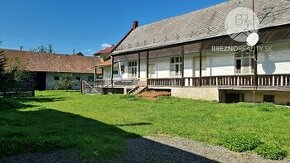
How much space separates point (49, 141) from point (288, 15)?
51.0 feet

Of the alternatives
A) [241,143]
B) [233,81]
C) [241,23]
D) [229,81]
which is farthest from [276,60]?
[241,143]

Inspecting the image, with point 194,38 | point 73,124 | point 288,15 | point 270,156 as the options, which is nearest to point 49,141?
point 73,124

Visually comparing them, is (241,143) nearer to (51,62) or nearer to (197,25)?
(197,25)

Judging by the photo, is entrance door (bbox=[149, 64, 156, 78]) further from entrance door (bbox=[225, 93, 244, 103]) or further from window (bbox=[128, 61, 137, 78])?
entrance door (bbox=[225, 93, 244, 103])

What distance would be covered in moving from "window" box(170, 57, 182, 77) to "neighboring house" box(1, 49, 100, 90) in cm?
2564

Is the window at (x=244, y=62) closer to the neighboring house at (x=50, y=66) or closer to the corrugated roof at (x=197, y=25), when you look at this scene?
the corrugated roof at (x=197, y=25)

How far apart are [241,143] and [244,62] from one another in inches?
572

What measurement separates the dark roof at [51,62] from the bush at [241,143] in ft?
139

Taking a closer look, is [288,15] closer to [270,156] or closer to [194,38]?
[194,38]

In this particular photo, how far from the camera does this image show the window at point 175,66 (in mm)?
27734

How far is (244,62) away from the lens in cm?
2172

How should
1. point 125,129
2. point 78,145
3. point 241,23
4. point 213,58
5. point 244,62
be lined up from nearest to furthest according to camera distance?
point 78,145 → point 125,129 → point 244,62 → point 241,23 → point 213,58

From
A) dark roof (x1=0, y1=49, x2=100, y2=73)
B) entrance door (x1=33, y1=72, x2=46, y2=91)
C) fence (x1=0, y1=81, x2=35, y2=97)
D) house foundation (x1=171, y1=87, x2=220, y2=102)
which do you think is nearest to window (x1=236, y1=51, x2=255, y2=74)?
house foundation (x1=171, y1=87, x2=220, y2=102)

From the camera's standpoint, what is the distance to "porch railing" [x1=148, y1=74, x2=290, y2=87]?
17688 mm
